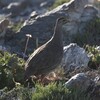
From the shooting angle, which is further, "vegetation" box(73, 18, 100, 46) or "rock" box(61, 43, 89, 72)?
"vegetation" box(73, 18, 100, 46)

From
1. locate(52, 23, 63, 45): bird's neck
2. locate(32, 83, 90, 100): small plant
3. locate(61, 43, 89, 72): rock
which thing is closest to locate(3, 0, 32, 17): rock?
locate(61, 43, 89, 72): rock

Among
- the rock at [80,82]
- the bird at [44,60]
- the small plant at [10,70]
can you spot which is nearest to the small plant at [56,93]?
the rock at [80,82]

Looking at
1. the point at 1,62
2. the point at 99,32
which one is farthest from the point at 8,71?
the point at 99,32

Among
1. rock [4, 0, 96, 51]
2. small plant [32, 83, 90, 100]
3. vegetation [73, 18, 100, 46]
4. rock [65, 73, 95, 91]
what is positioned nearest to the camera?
small plant [32, 83, 90, 100]

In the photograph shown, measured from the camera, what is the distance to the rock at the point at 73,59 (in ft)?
38.7

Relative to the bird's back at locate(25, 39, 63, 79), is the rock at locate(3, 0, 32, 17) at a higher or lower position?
lower

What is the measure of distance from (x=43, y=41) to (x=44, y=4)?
35.1ft

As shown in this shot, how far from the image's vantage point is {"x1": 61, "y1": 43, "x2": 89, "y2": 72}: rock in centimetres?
1178

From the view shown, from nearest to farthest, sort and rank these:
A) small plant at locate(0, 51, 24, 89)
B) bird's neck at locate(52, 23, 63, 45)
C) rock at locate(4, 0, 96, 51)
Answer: small plant at locate(0, 51, 24, 89), bird's neck at locate(52, 23, 63, 45), rock at locate(4, 0, 96, 51)

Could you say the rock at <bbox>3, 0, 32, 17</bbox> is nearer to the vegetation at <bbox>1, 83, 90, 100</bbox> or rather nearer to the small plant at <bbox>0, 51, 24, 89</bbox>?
the small plant at <bbox>0, 51, 24, 89</bbox>

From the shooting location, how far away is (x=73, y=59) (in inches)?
474

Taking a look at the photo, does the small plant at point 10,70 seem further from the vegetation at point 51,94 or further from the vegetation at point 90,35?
the vegetation at point 90,35

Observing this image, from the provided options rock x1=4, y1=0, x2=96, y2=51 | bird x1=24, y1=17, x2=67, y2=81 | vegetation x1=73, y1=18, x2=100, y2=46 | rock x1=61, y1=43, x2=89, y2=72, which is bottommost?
vegetation x1=73, y1=18, x2=100, y2=46

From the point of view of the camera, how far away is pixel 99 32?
1551 cm
